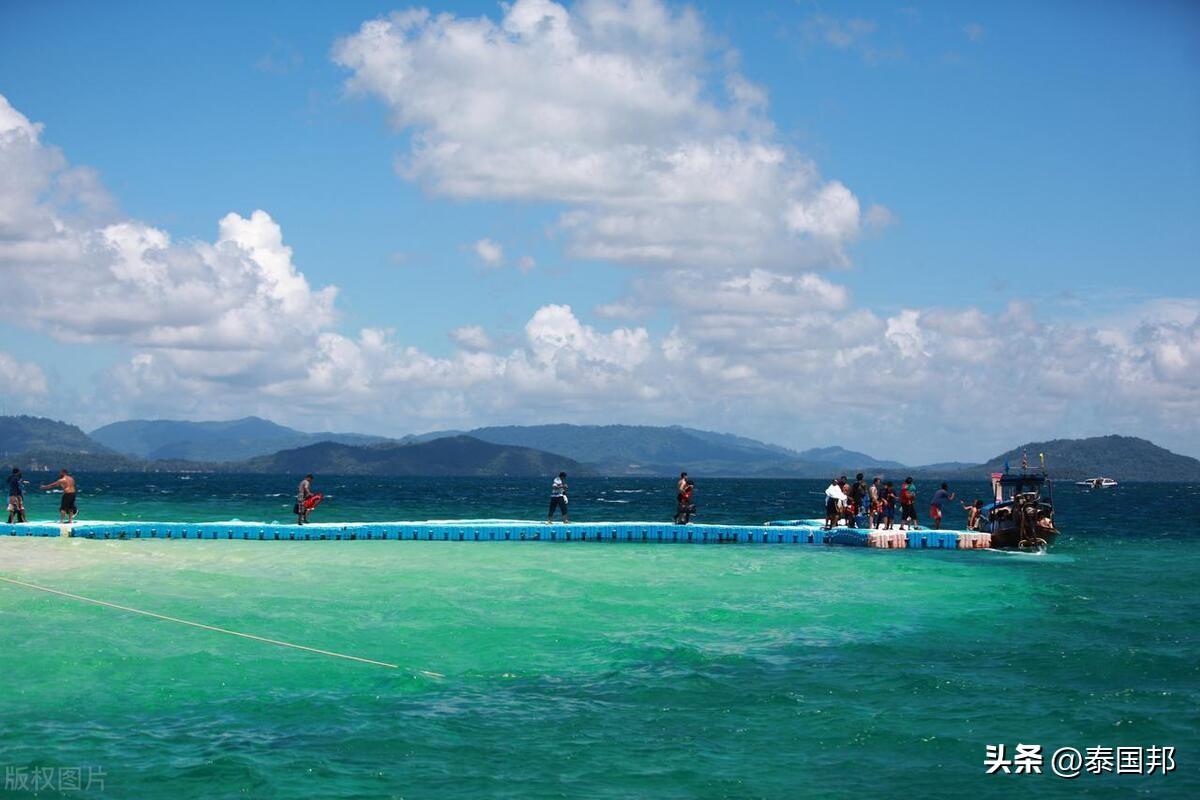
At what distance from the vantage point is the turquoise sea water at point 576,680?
13.8 m

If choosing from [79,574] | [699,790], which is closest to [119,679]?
[699,790]

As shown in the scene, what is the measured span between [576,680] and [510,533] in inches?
966

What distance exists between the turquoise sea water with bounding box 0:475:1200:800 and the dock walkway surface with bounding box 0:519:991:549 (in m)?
6.63

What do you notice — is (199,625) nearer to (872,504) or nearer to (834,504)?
(834,504)

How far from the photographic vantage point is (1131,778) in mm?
13930

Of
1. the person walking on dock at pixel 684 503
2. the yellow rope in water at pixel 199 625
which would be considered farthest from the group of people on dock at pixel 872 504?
the yellow rope in water at pixel 199 625

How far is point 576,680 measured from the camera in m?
18.7

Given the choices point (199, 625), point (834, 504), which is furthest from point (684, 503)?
point (199, 625)

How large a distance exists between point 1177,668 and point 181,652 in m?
20.0

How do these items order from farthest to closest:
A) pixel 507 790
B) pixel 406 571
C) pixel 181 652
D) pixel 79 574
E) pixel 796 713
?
1. pixel 406 571
2. pixel 79 574
3. pixel 181 652
4. pixel 796 713
5. pixel 507 790

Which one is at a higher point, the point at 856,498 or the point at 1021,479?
the point at 1021,479

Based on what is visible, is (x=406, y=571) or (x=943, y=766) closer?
(x=943, y=766)

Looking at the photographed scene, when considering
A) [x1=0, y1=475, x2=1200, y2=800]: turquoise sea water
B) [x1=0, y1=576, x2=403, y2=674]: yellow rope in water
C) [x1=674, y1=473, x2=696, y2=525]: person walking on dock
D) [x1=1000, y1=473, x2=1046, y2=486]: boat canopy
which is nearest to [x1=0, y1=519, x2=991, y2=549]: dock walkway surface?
[x1=674, y1=473, x2=696, y2=525]: person walking on dock

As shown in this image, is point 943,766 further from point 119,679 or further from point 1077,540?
point 1077,540
